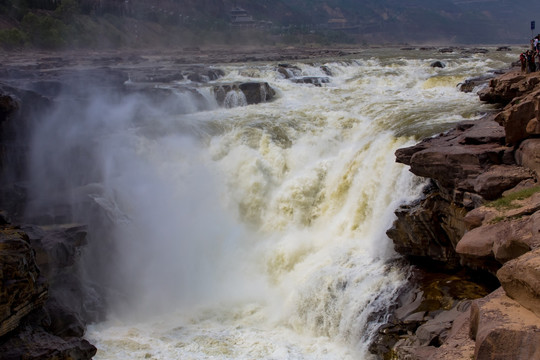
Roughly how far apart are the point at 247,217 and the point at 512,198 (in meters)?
8.61

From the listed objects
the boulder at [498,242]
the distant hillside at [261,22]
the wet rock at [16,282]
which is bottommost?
the wet rock at [16,282]

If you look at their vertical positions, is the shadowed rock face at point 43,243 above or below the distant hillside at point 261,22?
below

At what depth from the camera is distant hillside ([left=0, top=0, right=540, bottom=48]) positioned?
48.9 meters

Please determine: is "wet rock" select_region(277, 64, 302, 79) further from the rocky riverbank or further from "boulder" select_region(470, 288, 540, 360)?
"boulder" select_region(470, 288, 540, 360)

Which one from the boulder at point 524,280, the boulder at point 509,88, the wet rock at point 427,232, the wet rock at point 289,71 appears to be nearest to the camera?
the boulder at point 524,280

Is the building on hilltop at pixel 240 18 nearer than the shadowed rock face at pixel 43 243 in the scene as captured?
No

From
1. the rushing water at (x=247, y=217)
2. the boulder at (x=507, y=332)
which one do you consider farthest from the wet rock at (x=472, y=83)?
the boulder at (x=507, y=332)

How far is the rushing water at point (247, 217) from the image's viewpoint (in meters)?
10.9

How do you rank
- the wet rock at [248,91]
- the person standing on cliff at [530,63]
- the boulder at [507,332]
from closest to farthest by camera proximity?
the boulder at [507,332] → the person standing on cliff at [530,63] → the wet rock at [248,91]

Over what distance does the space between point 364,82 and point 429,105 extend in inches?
291

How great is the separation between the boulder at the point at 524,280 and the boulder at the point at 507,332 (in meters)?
0.09

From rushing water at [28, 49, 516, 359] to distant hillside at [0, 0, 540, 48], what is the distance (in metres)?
31.5

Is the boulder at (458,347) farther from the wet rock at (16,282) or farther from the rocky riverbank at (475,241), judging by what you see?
the wet rock at (16,282)

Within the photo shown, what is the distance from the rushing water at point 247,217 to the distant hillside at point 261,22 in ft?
103
